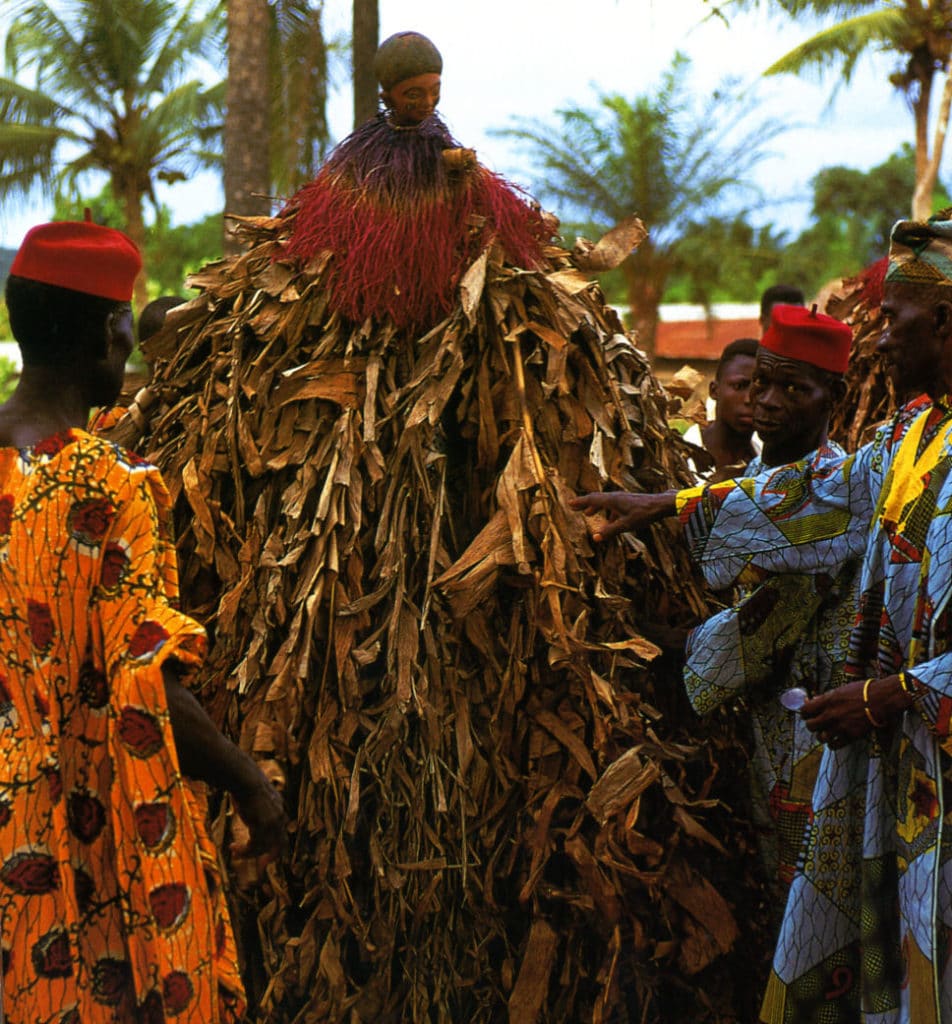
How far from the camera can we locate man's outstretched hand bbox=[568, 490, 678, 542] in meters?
3.13

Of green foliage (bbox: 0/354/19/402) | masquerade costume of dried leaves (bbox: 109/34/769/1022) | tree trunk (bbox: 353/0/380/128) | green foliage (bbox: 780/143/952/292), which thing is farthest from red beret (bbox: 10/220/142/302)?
green foliage (bbox: 780/143/952/292)

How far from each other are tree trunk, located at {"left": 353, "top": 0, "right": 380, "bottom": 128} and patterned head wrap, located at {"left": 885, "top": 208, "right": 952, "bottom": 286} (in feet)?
21.4

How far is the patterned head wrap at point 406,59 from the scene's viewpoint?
126 inches

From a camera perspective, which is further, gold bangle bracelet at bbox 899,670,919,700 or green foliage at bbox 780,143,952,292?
green foliage at bbox 780,143,952,292

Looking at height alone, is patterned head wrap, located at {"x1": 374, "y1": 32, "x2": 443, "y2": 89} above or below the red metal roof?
above

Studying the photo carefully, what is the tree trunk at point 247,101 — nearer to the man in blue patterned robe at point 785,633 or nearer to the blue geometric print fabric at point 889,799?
the man in blue patterned robe at point 785,633

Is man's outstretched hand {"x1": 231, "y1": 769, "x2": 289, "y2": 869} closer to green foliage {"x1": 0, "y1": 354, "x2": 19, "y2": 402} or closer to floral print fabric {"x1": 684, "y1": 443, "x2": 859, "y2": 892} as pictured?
floral print fabric {"x1": 684, "y1": 443, "x2": 859, "y2": 892}

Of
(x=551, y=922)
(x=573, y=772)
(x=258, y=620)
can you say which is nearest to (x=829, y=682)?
(x=573, y=772)

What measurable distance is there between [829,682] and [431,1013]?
1.23m

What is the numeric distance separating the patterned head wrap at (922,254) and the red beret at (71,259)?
1.59m

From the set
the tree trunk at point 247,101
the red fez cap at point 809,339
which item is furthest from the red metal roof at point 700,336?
the red fez cap at point 809,339

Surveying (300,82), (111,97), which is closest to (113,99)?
(111,97)

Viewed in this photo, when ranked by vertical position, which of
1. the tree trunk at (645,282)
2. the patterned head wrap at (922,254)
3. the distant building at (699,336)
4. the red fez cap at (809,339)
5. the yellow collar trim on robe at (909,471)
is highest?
the patterned head wrap at (922,254)

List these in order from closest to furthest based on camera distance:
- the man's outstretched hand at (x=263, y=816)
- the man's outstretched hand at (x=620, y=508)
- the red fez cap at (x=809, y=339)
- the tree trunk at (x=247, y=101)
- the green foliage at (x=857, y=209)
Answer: the man's outstretched hand at (x=263, y=816) < the man's outstretched hand at (x=620, y=508) < the red fez cap at (x=809, y=339) < the tree trunk at (x=247, y=101) < the green foliage at (x=857, y=209)
